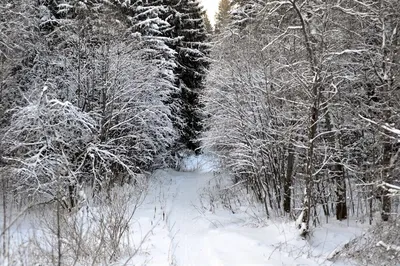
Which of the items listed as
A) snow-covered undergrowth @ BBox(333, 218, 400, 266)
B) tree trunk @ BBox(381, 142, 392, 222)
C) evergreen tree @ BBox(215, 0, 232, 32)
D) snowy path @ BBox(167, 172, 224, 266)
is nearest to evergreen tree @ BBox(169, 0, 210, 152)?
evergreen tree @ BBox(215, 0, 232, 32)

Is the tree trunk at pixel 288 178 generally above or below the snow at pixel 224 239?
above

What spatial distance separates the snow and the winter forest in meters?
0.05

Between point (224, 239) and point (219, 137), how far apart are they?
13.6 feet

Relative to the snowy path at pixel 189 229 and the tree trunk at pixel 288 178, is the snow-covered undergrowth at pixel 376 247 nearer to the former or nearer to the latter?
the tree trunk at pixel 288 178

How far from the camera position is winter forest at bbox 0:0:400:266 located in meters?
6.58

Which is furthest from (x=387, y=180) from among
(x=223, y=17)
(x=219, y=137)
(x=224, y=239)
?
(x=223, y=17)

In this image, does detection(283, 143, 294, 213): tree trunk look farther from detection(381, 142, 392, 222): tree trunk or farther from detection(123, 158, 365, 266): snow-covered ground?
detection(381, 142, 392, 222): tree trunk

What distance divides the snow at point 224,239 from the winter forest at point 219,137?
0.15 ft

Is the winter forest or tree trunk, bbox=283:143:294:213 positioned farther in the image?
tree trunk, bbox=283:143:294:213

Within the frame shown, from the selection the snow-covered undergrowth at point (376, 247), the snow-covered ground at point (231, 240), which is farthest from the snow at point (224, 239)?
the snow-covered undergrowth at point (376, 247)

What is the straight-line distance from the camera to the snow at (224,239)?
653cm

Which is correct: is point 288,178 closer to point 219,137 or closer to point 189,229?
point 219,137

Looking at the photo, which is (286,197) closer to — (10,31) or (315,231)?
(315,231)

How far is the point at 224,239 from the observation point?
775 cm
